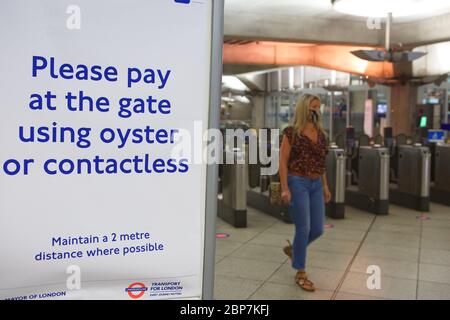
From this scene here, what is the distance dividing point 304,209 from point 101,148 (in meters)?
2.40

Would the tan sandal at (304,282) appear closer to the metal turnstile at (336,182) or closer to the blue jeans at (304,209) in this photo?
the blue jeans at (304,209)

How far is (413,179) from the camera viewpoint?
7.39 m

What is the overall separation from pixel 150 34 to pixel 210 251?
58cm

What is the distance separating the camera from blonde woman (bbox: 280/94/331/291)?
335cm

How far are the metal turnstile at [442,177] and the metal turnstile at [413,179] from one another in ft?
2.26

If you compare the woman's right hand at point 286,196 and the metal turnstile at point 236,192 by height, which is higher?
the woman's right hand at point 286,196

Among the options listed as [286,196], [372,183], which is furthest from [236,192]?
[286,196]

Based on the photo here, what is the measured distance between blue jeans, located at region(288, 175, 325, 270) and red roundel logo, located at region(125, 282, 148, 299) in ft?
7.31

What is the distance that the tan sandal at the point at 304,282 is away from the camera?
3572 mm

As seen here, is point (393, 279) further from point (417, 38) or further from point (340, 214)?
point (417, 38)

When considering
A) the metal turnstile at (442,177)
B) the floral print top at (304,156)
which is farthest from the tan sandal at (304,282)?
the metal turnstile at (442,177)

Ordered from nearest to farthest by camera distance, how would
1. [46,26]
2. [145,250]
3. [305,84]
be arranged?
[46,26] → [145,250] → [305,84]
